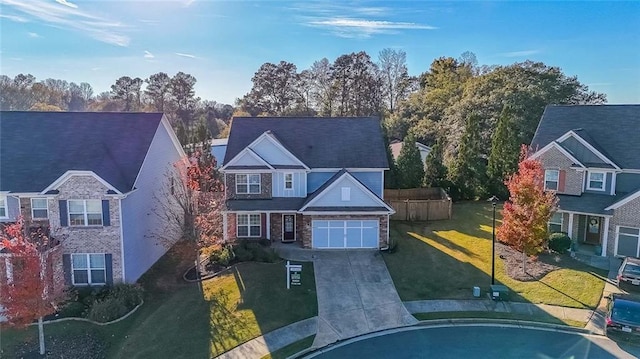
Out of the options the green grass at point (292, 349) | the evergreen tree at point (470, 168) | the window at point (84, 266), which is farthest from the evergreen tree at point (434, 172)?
the window at point (84, 266)

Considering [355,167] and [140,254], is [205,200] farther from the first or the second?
[355,167]

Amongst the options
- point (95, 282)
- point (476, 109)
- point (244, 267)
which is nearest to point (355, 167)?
point (244, 267)

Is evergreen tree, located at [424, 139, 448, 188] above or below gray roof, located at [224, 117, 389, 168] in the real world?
below

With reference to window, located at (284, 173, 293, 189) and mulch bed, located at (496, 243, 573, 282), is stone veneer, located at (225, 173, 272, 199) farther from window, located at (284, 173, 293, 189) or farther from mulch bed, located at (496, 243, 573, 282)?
mulch bed, located at (496, 243, 573, 282)

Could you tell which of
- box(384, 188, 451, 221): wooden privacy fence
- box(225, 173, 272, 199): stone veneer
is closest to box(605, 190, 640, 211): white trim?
box(384, 188, 451, 221): wooden privacy fence

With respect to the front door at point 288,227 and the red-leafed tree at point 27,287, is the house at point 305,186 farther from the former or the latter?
the red-leafed tree at point 27,287

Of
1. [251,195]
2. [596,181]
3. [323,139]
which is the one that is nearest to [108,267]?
[251,195]
